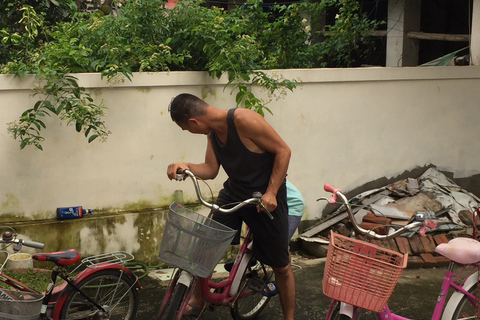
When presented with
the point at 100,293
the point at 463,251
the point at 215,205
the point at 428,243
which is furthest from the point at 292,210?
the point at 428,243

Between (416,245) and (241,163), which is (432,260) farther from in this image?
(241,163)

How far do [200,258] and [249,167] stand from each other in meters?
0.79

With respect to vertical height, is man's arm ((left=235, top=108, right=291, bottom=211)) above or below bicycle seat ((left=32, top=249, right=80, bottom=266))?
above

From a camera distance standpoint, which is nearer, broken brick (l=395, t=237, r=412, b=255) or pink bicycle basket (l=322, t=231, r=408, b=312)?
pink bicycle basket (l=322, t=231, r=408, b=312)

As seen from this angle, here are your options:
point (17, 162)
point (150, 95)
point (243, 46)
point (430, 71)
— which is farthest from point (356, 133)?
point (17, 162)

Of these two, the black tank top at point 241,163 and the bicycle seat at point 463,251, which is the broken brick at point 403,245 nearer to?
the bicycle seat at point 463,251

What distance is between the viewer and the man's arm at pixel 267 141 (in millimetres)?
4062

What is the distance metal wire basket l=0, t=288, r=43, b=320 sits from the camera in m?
3.89

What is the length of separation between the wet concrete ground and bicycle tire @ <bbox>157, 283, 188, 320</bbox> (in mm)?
1178

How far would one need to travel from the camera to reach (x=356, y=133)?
704 centimetres

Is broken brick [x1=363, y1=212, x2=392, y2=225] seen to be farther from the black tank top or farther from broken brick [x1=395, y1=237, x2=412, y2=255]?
Answer: the black tank top

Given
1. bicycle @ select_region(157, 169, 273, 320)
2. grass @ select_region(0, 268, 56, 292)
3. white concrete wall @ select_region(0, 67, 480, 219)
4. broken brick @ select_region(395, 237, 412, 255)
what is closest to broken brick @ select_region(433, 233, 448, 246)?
broken brick @ select_region(395, 237, 412, 255)

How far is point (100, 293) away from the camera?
4520 millimetres

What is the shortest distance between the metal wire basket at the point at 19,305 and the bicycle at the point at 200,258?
0.80m
